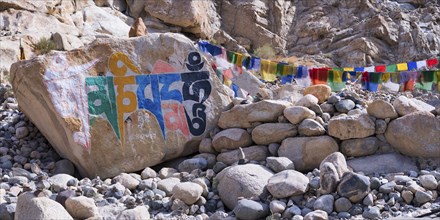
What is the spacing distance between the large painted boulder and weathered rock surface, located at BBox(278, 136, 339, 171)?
1.50m

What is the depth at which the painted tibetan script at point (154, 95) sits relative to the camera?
22.0 ft

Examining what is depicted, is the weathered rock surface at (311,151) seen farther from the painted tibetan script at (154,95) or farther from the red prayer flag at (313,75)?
the red prayer flag at (313,75)

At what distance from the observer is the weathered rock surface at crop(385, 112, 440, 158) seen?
5.73 meters

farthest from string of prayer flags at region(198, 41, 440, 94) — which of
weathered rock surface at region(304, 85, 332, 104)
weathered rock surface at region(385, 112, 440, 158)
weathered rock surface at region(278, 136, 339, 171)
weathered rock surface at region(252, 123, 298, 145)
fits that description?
weathered rock surface at region(385, 112, 440, 158)

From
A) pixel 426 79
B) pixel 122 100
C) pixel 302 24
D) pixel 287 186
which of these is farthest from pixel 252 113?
pixel 302 24

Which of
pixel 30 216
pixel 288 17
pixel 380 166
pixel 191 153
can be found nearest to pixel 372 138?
pixel 380 166

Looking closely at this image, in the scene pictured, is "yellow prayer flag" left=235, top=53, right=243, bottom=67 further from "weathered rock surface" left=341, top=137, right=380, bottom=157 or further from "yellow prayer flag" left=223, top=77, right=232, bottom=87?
"weathered rock surface" left=341, top=137, right=380, bottom=157

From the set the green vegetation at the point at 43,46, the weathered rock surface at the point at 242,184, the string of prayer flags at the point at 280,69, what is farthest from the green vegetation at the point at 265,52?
the weathered rock surface at the point at 242,184

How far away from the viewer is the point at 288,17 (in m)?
22.8

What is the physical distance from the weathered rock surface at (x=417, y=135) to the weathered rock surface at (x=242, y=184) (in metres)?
1.84

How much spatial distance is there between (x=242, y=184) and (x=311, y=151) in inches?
55.0

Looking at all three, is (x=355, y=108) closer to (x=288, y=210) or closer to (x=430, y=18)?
(x=288, y=210)

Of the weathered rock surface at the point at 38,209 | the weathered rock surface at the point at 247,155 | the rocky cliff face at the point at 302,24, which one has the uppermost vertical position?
the rocky cliff face at the point at 302,24

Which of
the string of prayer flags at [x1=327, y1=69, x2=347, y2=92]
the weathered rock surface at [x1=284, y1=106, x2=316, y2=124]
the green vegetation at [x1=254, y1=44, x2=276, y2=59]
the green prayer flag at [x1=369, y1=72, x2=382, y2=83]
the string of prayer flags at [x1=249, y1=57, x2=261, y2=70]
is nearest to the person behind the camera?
the weathered rock surface at [x1=284, y1=106, x2=316, y2=124]
